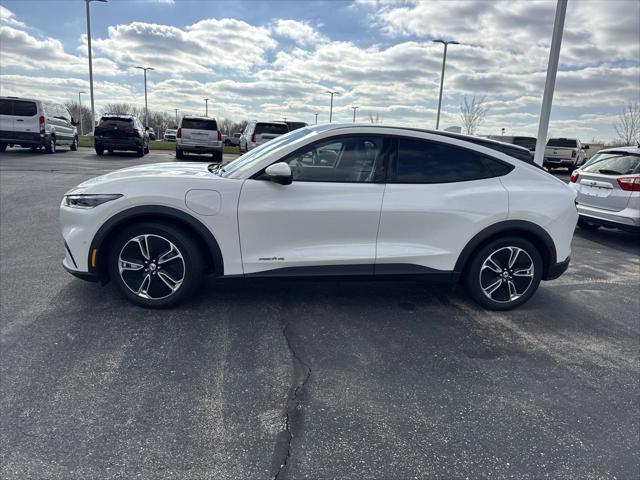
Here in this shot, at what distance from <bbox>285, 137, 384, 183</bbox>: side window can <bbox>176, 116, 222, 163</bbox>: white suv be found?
15.6 meters

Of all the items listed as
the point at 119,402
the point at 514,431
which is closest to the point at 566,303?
the point at 514,431

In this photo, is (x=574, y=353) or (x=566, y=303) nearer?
(x=574, y=353)

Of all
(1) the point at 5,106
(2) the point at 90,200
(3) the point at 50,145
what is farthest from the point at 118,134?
(2) the point at 90,200

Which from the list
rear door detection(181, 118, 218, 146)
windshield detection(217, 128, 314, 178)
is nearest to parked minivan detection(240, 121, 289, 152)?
rear door detection(181, 118, 218, 146)

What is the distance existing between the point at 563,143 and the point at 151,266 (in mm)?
27850

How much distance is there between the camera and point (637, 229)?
730cm

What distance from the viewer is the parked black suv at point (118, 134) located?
18.6 metres

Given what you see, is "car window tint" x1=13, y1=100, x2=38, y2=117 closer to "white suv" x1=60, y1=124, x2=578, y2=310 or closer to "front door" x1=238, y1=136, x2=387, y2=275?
"white suv" x1=60, y1=124, x2=578, y2=310

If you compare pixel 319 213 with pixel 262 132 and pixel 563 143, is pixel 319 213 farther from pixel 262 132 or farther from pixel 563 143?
pixel 563 143

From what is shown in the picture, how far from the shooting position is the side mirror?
3.66 metres

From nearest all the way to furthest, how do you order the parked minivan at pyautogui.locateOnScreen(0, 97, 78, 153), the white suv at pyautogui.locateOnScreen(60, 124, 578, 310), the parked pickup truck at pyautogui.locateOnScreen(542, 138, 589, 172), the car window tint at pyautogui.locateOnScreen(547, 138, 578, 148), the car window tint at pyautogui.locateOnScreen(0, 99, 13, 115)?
the white suv at pyautogui.locateOnScreen(60, 124, 578, 310) → the car window tint at pyautogui.locateOnScreen(0, 99, 13, 115) → the parked minivan at pyautogui.locateOnScreen(0, 97, 78, 153) → the parked pickup truck at pyautogui.locateOnScreen(542, 138, 589, 172) → the car window tint at pyautogui.locateOnScreen(547, 138, 578, 148)

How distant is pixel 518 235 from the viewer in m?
4.38

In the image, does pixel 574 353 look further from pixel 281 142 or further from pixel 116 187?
pixel 116 187

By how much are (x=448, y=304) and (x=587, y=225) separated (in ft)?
20.6
